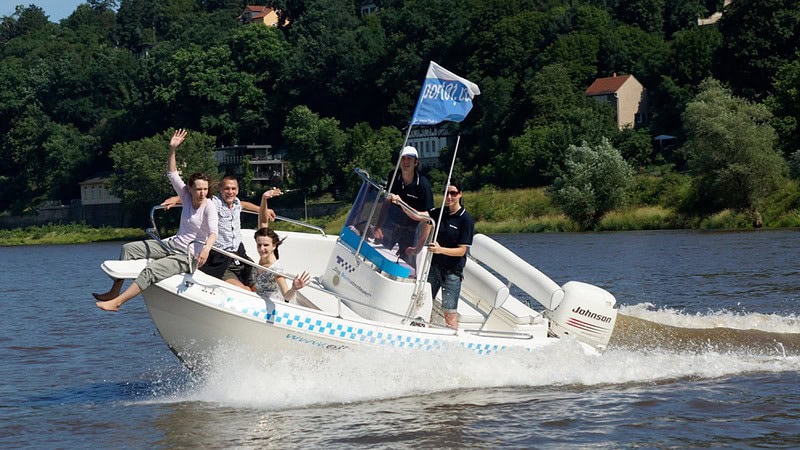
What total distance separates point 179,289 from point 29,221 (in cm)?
10226

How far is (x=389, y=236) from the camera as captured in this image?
1202cm

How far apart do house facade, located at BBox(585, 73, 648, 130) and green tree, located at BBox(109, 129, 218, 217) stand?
104 feet

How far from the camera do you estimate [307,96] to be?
121562 mm

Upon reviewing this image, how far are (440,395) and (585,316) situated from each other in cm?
198

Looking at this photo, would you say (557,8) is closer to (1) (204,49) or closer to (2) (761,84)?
(2) (761,84)

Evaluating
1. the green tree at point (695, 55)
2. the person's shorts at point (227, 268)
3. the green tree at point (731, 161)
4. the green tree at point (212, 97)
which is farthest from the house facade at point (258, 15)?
the person's shorts at point (227, 268)

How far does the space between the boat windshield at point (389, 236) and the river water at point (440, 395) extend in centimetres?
94

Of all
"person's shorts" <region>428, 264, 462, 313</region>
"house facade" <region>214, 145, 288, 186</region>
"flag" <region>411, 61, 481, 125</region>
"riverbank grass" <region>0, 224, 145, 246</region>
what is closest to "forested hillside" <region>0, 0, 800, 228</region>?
"riverbank grass" <region>0, 224, 145, 246</region>

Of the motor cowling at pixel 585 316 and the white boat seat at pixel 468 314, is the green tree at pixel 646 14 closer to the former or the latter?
the white boat seat at pixel 468 314

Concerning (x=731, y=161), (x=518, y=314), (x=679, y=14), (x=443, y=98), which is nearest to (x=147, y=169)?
(x=679, y=14)

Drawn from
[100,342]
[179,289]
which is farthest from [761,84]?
[179,289]

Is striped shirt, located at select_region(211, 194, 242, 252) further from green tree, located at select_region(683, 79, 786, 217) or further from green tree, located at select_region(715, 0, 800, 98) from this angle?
green tree, located at select_region(715, 0, 800, 98)

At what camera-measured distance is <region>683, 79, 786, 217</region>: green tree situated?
48.1m

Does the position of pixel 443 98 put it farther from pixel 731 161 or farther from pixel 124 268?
pixel 731 161
